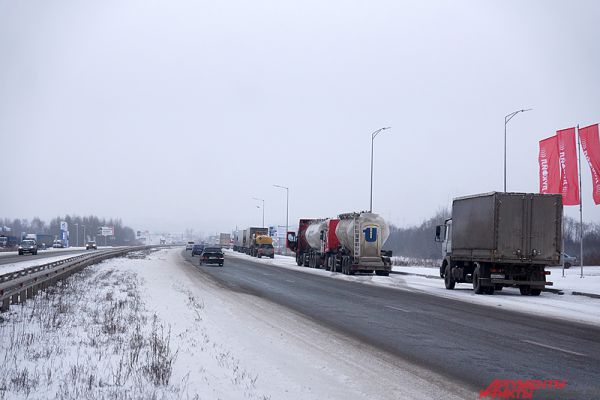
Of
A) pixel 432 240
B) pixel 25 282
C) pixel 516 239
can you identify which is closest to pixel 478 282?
pixel 516 239

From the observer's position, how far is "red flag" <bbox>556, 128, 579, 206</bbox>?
3356cm

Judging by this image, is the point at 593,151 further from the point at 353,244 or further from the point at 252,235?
the point at 252,235

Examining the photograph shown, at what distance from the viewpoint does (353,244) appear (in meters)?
40.6

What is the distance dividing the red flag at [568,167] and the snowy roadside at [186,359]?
74.3ft

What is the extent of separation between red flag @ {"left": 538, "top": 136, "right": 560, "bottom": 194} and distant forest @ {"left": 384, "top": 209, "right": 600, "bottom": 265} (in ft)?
206

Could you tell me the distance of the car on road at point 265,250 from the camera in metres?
80.9

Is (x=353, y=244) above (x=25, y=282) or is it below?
above

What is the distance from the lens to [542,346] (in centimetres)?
1210

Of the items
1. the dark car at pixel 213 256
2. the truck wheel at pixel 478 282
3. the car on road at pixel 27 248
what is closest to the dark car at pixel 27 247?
the car on road at pixel 27 248

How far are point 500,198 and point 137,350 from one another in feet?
A: 59.4

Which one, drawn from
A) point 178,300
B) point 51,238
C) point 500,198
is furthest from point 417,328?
point 51,238

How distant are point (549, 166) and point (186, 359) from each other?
29835 mm

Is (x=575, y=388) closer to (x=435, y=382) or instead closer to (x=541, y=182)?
(x=435, y=382)

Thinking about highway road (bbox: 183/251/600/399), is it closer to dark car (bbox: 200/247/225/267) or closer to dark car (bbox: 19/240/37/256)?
dark car (bbox: 200/247/225/267)
